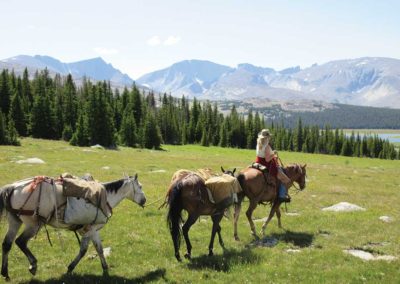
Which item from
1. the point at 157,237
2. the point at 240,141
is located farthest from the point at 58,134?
the point at 157,237

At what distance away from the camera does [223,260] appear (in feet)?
42.9

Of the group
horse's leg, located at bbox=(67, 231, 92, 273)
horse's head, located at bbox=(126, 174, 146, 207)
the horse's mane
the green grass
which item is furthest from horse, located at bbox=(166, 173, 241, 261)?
horse's leg, located at bbox=(67, 231, 92, 273)

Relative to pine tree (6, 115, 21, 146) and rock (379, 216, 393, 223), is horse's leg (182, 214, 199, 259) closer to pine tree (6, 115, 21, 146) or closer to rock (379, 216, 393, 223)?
rock (379, 216, 393, 223)

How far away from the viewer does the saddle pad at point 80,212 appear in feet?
37.3

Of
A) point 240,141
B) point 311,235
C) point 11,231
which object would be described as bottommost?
point 240,141

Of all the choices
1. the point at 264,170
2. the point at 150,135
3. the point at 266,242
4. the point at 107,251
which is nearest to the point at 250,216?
the point at 266,242

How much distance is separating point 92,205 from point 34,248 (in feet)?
13.5

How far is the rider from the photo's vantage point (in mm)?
16895

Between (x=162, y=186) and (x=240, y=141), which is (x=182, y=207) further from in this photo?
(x=240, y=141)

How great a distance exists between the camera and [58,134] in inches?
3430

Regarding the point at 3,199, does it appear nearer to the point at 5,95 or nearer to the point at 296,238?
the point at 296,238

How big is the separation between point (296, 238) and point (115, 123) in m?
89.0

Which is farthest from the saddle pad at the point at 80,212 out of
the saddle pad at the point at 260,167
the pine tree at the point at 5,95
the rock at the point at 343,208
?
the pine tree at the point at 5,95

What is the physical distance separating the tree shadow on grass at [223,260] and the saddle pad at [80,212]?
11.6 feet
